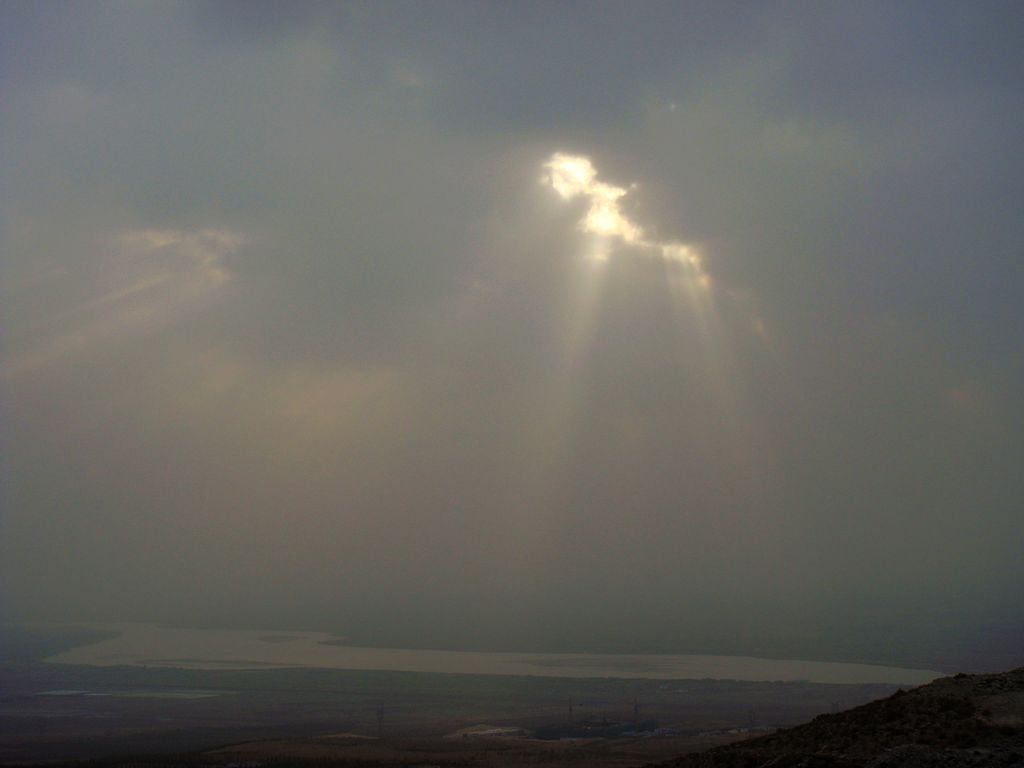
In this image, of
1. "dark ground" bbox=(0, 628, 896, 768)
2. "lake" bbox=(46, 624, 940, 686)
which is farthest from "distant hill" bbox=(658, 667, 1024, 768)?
"lake" bbox=(46, 624, 940, 686)

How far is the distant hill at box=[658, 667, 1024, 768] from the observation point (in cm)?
1977

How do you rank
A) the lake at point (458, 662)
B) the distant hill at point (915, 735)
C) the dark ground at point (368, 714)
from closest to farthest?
the distant hill at point (915, 735), the dark ground at point (368, 714), the lake at point (458, 662)

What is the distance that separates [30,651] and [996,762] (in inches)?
5729

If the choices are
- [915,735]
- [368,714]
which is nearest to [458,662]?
[368,714]

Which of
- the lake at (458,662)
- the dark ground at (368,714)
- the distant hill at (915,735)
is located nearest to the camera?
the distant hill at (915,735)

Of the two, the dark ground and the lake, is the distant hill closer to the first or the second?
the dark ground

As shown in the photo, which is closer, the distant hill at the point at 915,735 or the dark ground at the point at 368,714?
the distant hill at the point at 915,735

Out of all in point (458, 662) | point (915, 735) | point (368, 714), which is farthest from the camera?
point (458, 662)

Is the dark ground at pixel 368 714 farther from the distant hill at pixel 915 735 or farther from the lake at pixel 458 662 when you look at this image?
the distant hill at pixel 915 735

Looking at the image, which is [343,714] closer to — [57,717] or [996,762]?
[57,717]

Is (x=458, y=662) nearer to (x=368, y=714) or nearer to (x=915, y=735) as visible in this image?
(x=368, y=714)

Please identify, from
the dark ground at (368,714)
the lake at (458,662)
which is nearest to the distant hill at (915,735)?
the dark ground at (368,714)

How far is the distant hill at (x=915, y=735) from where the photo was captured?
1977 cm

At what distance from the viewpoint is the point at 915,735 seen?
861 inches
